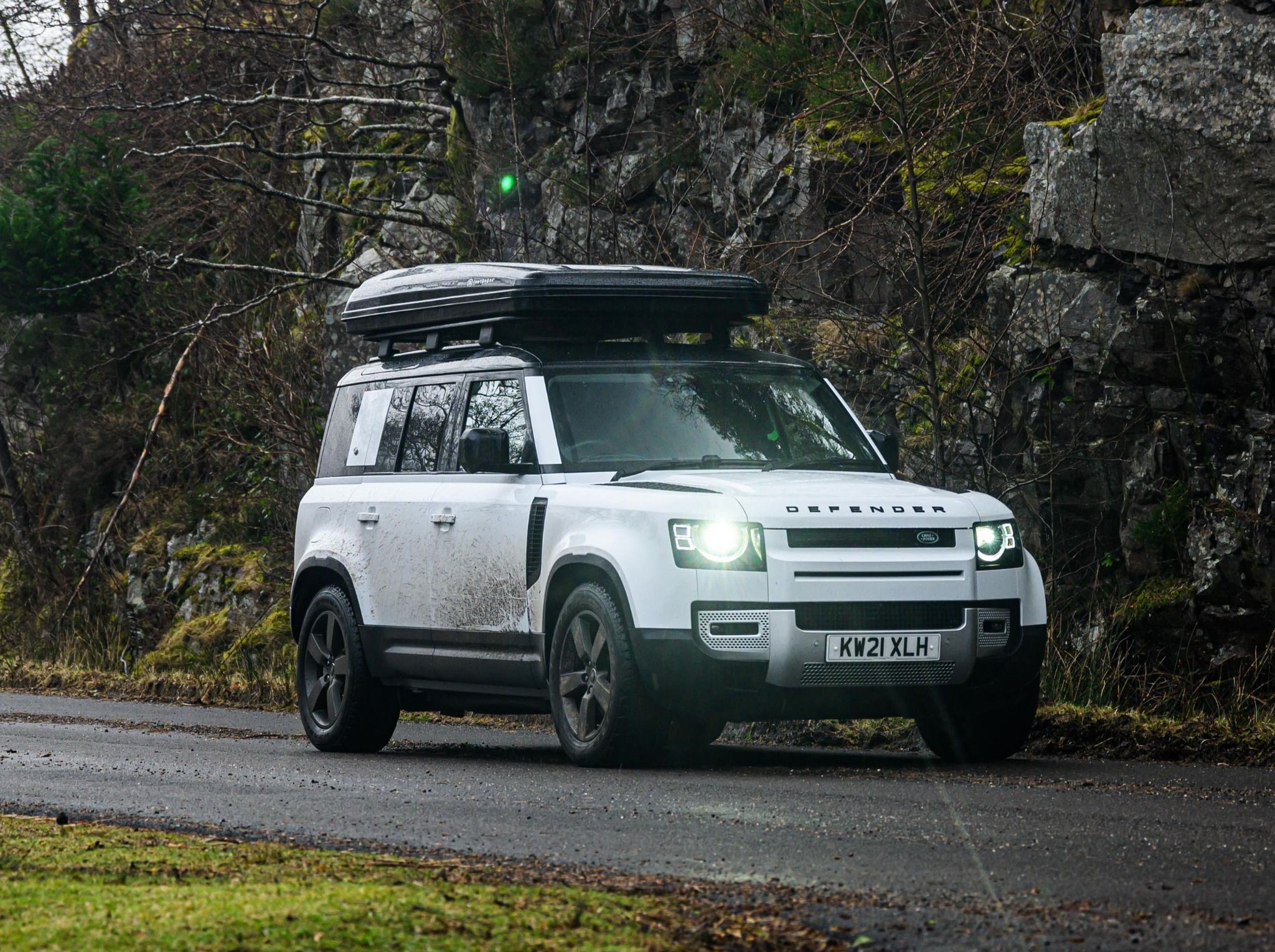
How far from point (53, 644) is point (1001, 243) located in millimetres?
14848

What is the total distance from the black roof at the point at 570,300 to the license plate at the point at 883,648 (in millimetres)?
2600

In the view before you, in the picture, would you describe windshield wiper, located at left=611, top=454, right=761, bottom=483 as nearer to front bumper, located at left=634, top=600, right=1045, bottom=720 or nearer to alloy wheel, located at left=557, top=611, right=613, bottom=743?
alloy wheel, located at left=557, top=611, right=613, bottom=743

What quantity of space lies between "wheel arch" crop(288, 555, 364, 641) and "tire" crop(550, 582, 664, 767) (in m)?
2.18

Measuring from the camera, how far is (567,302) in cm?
1050

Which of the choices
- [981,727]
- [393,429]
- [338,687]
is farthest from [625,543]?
[338,687]

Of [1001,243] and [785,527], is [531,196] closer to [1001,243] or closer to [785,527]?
[1001,243]

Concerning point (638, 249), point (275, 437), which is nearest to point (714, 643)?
point (638, 249)

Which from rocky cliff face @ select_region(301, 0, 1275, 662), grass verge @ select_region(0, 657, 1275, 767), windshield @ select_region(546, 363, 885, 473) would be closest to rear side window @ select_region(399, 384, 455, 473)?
windshield @ select_region(546, 363, 885, 473)

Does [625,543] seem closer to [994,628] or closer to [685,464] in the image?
[685,464]

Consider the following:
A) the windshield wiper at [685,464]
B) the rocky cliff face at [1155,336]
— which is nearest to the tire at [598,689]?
the windshield wiper at [685,464]

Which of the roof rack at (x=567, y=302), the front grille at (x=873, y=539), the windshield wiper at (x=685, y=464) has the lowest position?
the front grille at (x=873, y=539)

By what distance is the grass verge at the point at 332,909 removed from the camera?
471 centimetres

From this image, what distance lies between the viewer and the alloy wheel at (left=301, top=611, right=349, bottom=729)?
11539 millimetres

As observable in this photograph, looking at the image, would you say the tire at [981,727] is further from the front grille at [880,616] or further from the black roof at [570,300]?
the black roof at [570,300]
